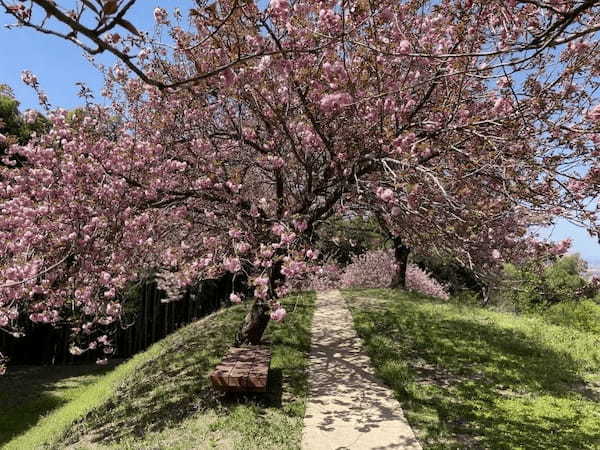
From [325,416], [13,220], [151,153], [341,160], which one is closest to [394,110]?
[341,160]

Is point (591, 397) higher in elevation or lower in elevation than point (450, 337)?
lower

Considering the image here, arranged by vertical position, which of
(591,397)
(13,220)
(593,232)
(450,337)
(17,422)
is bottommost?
(17,422)

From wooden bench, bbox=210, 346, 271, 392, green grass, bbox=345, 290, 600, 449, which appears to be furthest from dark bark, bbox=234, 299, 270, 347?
green grass, bbox=345, 290, 600, 449

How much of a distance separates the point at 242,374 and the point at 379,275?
16668 mm

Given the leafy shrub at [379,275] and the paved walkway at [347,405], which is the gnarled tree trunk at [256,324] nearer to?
the paved walkway at [347,405]

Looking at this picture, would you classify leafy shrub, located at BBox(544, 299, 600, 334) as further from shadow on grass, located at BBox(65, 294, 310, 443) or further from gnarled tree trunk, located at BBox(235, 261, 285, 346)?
gnarled tree trunk, located at BBox(235, 261, 285, 346)

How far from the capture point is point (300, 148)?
→ 28.1ft

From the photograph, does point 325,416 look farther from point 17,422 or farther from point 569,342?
point 17,422

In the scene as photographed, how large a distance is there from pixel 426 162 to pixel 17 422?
1344 cm

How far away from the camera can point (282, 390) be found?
8.32m

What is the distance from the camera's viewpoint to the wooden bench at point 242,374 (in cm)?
723

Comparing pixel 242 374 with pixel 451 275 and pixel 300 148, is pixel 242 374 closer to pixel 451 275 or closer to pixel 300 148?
pixel 300 148

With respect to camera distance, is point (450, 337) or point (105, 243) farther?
point (450, 337)

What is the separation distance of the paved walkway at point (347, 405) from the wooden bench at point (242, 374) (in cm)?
91
